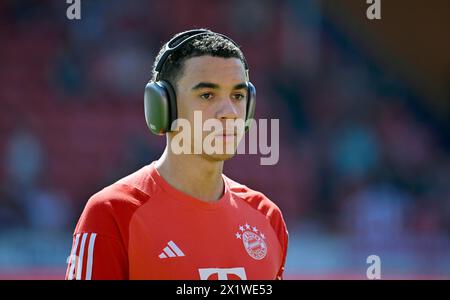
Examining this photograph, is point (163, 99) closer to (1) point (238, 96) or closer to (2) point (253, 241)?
(1) point (238, 96)

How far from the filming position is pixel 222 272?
2.81 m

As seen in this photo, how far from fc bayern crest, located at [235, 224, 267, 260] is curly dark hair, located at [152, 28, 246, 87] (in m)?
0.65

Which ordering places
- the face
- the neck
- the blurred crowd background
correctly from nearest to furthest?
the face < the neck < the blurred crowd background

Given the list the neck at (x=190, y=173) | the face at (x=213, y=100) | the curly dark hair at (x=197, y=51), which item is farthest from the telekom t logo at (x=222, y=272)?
the curly dark hair at (x=197, y=51)

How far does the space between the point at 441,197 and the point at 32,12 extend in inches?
293

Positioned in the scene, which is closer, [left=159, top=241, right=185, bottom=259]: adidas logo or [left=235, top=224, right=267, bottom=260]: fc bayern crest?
[left=159, top=241, right=185, bottom=259]: adidas logo

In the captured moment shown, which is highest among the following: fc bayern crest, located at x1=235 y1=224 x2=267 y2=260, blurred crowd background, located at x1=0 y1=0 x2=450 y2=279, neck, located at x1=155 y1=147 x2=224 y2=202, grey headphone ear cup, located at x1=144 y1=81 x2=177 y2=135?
blurred crowd background, located at x1=0 y1=0 x2=450 y2=279

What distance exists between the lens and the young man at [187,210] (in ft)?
8.85

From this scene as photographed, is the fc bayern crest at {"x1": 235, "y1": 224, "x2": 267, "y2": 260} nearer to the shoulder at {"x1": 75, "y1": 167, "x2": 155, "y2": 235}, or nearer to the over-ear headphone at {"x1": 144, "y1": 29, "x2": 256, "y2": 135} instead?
the shoulder at {"x1": 75, "y1": 167, "x2": 155, "y2": 235}

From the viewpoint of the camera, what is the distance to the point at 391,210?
11633 mm

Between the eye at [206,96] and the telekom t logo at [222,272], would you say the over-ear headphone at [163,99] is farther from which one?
the telekom t logo at [222,272]

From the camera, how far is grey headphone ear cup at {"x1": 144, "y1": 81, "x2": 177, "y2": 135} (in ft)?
9.75

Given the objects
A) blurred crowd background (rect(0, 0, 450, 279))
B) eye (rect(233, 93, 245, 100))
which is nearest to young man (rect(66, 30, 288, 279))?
eye (rect(233, 93, 245, 100))

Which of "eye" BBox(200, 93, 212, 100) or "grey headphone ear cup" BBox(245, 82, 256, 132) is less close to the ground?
"grey headphone ear cup" BBox(245, 82, 256, 132)
